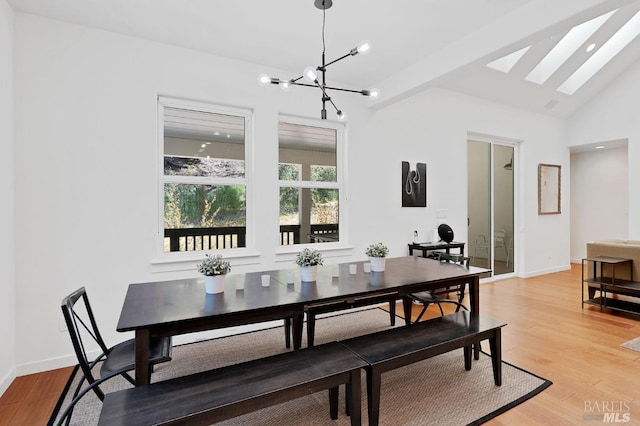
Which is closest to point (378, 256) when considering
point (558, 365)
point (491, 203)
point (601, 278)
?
point (558, 365)

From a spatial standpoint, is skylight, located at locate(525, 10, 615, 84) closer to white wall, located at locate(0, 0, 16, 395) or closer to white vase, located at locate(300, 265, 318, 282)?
white vase, located at locate(300, 265, 318, 282)

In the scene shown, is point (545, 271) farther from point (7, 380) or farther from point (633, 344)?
point (7, 380)

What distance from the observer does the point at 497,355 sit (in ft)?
7.80

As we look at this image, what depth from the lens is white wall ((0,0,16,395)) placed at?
7.78 ft

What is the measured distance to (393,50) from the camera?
130 inches

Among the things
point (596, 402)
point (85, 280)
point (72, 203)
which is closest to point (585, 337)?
point (596, 402)

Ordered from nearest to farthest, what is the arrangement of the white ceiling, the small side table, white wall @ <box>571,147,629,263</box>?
1. the white ceiling
2. the small side table
3. white wall @ <box>571,147,629,263</box>

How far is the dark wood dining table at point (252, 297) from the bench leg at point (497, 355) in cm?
39

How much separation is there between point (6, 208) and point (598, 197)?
952 centimetres

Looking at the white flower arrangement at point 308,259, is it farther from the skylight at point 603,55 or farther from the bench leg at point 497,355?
the skylight at point 603,55

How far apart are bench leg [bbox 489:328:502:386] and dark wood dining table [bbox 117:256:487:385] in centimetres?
39

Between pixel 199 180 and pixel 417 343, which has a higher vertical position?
pixel 199 180

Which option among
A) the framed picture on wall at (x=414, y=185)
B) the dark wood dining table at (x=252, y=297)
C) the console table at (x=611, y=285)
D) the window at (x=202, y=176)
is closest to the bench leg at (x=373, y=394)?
the dark wood dining table at (x=252, y=297)

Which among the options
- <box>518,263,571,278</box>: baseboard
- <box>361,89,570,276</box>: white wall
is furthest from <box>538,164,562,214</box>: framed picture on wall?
<box>518,263,571,278</box>: baseboard
